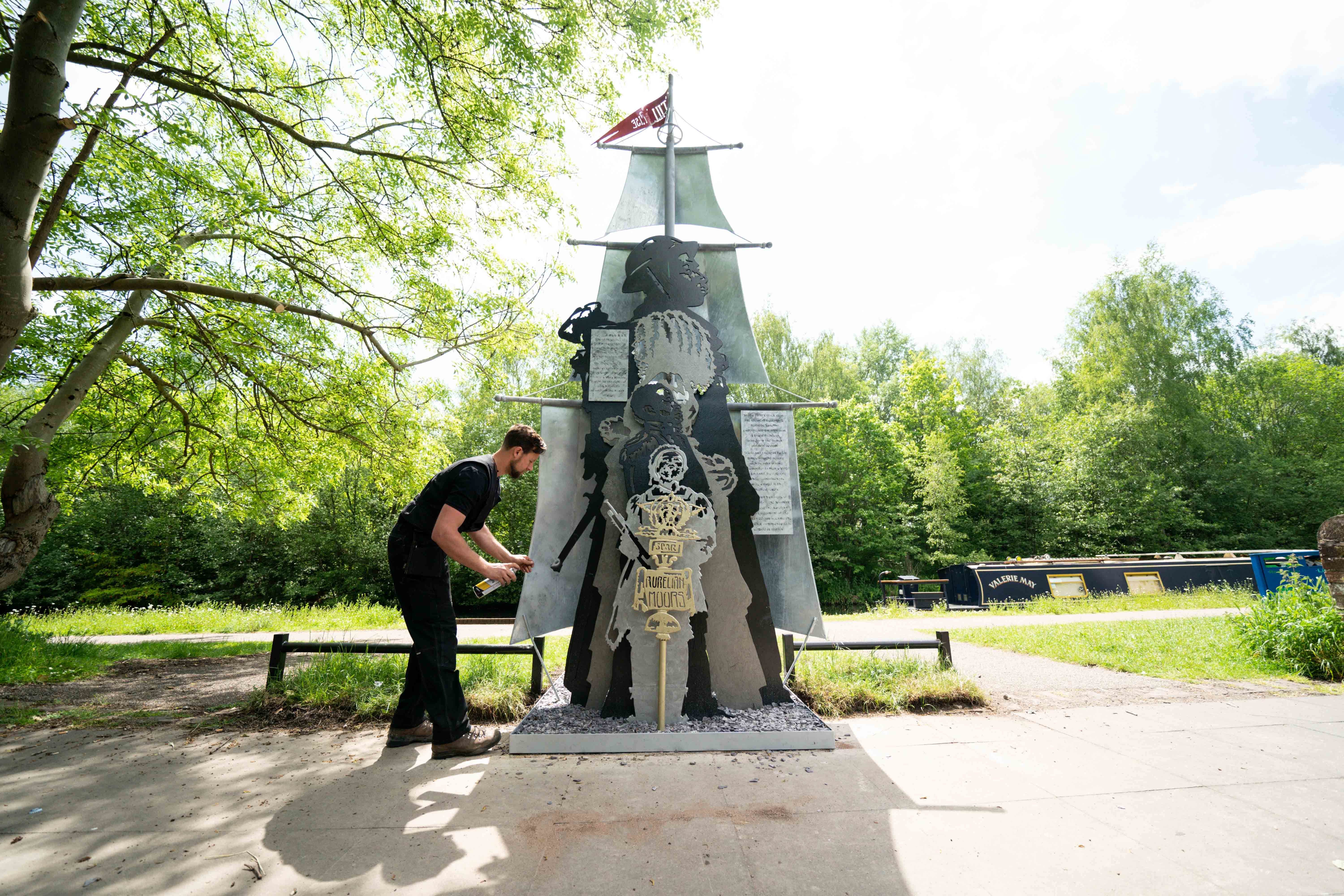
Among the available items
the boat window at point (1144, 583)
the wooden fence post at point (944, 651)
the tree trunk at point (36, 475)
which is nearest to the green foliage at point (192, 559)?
the tree trunk at point (36, 475)

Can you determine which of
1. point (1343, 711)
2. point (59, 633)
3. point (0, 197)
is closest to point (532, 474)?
point (59, 633)

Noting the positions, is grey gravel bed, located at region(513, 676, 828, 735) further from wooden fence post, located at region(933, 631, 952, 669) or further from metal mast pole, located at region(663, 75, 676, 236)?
metal mast pole, located at region(663, 75, 676, 236)

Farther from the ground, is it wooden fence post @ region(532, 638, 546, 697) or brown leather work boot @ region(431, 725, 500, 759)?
wooden fence post @ region(532, 638, 546, 697)

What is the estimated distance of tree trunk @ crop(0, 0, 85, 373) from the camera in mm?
3645

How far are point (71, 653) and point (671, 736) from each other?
8051 mm

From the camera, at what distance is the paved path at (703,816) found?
2.21m

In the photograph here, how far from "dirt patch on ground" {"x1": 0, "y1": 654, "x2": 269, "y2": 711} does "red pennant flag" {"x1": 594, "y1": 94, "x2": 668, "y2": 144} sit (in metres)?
5.96

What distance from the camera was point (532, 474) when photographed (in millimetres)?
20375

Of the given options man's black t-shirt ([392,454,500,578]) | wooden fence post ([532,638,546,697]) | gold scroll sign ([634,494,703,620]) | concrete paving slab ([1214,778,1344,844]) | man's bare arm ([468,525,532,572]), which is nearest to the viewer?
concrete paving slab ([1214,778,1344,844])

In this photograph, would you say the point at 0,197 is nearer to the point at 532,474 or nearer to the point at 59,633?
the point at 59,633

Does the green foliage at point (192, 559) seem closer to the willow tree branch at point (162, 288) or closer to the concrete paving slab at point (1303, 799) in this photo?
the willow tree branch at point (162, 288)

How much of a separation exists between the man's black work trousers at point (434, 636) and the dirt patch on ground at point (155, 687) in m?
2.80

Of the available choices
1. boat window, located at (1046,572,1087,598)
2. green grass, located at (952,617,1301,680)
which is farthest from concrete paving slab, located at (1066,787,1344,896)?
boat window, located at (1046,572,1087,598)

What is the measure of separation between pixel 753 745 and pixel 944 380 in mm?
27809
